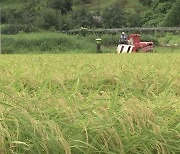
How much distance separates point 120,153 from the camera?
2064 millimetres

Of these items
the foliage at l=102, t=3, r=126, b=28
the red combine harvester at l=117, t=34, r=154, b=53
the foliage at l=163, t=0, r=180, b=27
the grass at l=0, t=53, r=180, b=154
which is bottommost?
the foliage at l=102, t=3, r=126, b=28

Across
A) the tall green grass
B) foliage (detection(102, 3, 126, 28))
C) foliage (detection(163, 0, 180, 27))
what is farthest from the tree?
the tall green grass

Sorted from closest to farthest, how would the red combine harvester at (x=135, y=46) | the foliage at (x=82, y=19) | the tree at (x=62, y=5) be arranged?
the red combine harvester at (x=135, y=46), the foliage at (x=82, y=19), the tree at (x=62, y=5)

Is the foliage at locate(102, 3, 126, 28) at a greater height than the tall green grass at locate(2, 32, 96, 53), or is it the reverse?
the tall green grass at locate(2, 32, 96, 53)

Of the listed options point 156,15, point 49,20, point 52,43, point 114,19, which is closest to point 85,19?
point 114,19

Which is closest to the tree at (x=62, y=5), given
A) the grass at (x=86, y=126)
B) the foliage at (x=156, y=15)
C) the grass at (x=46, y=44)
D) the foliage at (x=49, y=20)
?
the foliage at (x=156, y=15)

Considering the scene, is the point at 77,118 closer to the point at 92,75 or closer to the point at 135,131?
the point at 135,131

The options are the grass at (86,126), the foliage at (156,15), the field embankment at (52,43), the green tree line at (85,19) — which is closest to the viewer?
the grass at (86,126)

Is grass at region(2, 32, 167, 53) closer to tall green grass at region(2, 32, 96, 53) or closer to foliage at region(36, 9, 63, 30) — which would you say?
tall green grass at region(2, 32, 96, 53)

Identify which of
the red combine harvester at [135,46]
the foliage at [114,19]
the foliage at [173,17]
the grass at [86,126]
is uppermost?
the grass at [86,126]

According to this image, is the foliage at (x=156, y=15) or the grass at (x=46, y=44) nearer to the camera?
the grass at (x=46, y=44)

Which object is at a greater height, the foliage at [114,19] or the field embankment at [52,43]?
the field embankment at [52,43]

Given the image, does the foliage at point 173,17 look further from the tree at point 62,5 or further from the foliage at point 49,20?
the tree at point 62,5

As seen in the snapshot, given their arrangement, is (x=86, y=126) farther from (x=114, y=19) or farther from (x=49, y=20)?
(x=114, y=19)
